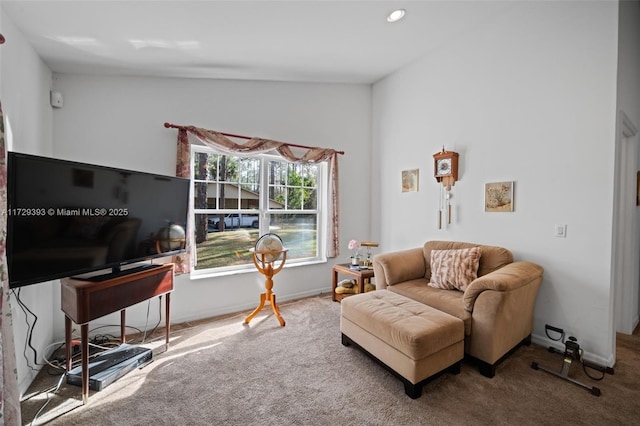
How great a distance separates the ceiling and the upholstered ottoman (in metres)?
2.42

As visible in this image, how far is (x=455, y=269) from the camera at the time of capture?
2637 mm

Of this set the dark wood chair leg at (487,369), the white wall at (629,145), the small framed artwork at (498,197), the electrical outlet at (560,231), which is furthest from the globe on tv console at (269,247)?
the white wall at (629,145)

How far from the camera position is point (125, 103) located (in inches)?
108

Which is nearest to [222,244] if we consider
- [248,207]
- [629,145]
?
[248,207]

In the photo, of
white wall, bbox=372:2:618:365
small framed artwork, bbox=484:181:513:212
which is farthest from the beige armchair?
small framed artwork, bbox=484:181:513:212

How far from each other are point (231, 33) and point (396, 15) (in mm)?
1461

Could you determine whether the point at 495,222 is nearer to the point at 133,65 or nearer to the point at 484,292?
the point at 484,292

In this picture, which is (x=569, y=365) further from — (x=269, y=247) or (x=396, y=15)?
(x=396, y=15)

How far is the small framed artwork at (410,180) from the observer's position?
12.0 feet

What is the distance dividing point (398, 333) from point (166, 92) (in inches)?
123

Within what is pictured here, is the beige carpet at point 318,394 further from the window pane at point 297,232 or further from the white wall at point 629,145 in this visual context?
the window pane at point 297,232

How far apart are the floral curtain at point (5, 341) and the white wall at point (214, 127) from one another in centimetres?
150

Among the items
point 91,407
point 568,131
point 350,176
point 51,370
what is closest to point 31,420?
point 91,407

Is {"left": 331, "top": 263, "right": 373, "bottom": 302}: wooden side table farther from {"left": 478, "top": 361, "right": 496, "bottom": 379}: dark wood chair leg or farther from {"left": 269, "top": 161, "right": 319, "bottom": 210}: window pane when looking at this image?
{"left": 478, "top": 361, "right": 496, "bottom": 379}: dark wood chair leg
